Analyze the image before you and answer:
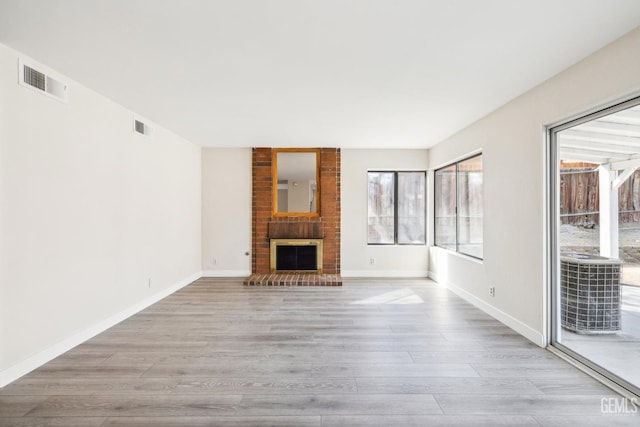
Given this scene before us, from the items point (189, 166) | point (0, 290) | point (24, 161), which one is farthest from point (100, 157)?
point (189, 166)

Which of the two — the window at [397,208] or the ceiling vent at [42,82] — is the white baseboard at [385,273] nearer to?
the window at [397,208]

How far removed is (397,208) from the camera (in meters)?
6.39

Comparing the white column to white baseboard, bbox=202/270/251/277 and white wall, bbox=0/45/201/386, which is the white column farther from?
white baseboard, bbox=202/270/251/277

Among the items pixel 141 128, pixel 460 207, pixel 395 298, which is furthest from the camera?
pixel 460 207

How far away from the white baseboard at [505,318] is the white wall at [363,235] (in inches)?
48.4

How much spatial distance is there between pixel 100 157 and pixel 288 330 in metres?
2.72

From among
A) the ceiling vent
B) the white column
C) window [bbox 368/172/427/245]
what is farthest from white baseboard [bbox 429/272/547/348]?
the ceiling vent

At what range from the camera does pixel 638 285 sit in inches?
101

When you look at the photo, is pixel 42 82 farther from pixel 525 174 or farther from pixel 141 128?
pixel 525 174

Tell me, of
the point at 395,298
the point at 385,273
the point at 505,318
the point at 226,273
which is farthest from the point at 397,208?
the point at 226,273

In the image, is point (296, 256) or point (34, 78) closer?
point (34, 78)

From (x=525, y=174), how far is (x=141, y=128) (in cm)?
459

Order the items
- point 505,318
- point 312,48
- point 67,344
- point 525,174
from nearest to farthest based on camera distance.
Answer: point 312,48
point 67,344
point 525,174
point 505,318

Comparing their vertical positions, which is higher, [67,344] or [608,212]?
[608,212]
